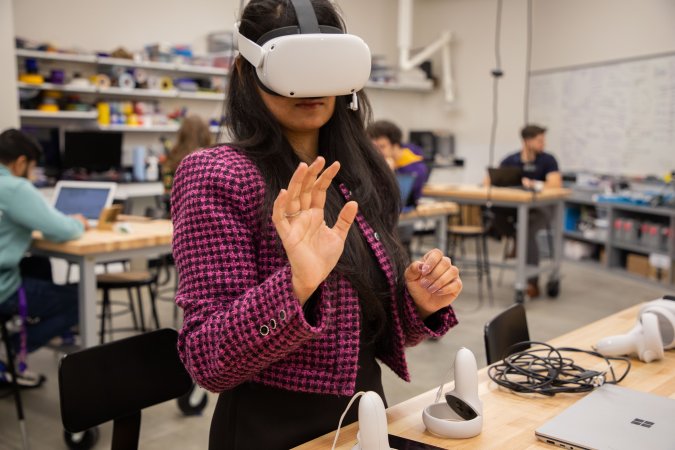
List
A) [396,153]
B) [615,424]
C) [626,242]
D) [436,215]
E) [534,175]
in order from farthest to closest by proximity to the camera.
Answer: [626,242], [534,175], [396,153], [436,215], [615,424]

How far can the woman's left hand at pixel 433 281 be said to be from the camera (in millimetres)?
1153

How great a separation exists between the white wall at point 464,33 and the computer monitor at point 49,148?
2.74 ft

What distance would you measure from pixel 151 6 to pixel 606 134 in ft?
15.6

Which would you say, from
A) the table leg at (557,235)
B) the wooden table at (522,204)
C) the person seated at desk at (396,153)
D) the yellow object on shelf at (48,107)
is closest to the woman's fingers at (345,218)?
the person seated at desk at (396,153)

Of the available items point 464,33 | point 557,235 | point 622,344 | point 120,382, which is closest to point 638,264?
point 557,235

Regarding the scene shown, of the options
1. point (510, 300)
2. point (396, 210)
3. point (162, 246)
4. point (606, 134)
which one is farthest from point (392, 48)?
point (396, 210)

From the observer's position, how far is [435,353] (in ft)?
12.8

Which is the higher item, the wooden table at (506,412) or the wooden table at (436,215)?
the wooden table at (506,412)

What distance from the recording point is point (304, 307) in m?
0.95

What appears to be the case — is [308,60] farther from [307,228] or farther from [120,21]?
[120,21]

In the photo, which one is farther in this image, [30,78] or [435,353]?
[30,78]

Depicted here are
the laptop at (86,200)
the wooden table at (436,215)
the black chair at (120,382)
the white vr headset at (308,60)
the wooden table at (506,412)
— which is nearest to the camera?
the white vr headset at (308,60)

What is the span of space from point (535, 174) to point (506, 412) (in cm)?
474

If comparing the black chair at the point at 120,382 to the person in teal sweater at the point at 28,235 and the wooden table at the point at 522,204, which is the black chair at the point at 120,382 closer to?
the person in teal sweater at the point at 28,235
